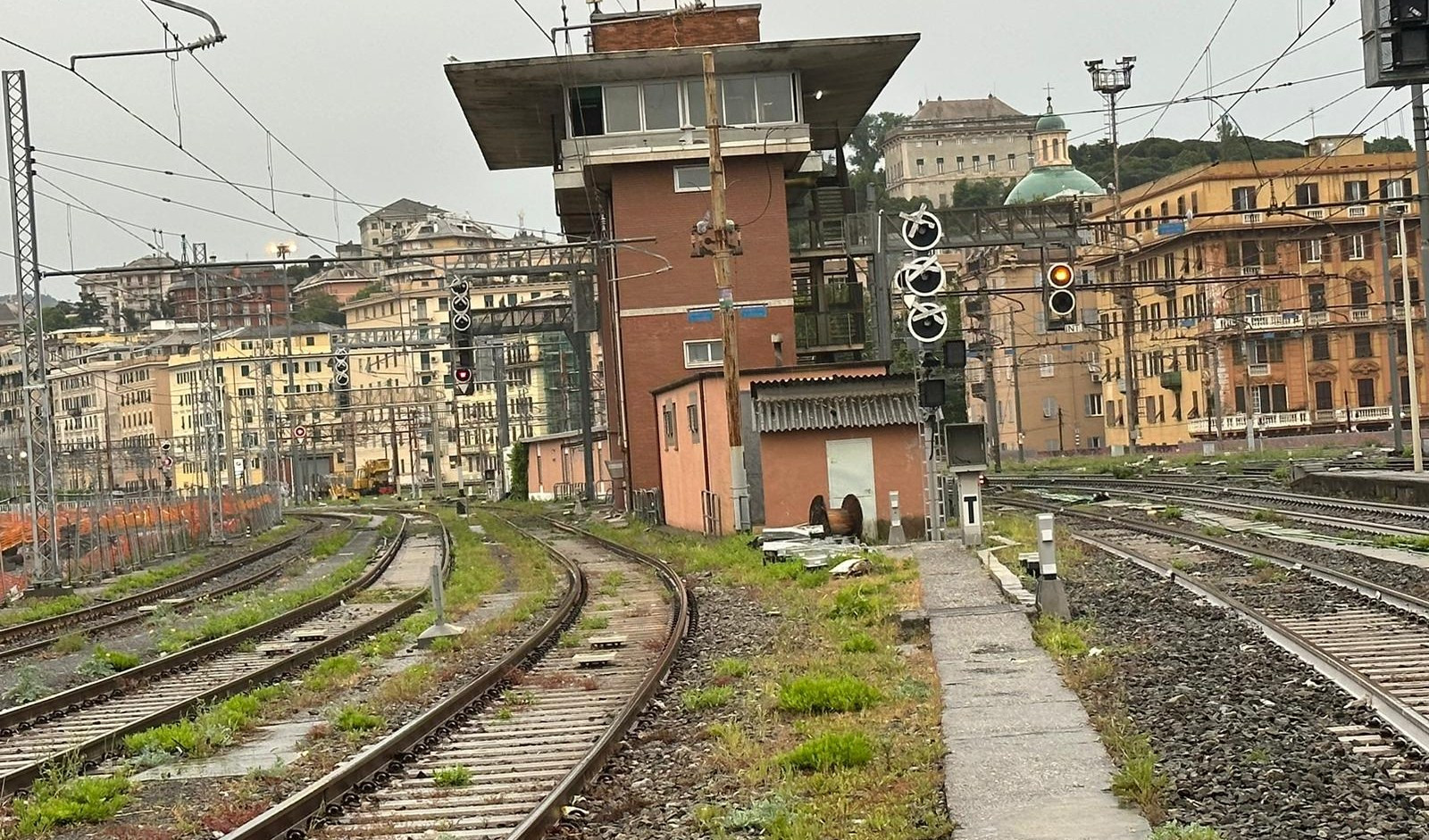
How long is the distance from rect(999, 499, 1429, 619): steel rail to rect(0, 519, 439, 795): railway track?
11841mm

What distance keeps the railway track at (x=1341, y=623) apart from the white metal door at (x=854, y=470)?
6.66 meters

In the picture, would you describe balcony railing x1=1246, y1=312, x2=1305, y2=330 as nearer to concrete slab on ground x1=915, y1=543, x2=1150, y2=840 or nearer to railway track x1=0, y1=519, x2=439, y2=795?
railway track x1=0, y1=519, x2=439, y2=795

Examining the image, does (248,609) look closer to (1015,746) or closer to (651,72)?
(1015,746)

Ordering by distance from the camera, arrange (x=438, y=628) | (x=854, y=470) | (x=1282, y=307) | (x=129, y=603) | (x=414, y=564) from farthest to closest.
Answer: (x=1282, y=307)
(x=414, y=564)
(x=854, y=470)
(x=129, y=603)
(x=438, y=628)

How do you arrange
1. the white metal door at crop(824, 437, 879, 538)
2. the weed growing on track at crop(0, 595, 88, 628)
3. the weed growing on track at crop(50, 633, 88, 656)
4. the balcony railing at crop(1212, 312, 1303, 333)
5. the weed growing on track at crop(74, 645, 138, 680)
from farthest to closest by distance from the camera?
the balcony railing at crop(1212, 312, 1303, 333) < the white metal door at crop(824, 437, 879, 538) < the weed growing on track at crop(0, 595, 88, 628) < the weed growing on track at crop(50, 633, 88, 656) < the weed growing on track at crop(74, 645, 138, 680)

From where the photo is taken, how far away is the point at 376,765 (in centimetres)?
1211

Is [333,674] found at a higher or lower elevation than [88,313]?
lower

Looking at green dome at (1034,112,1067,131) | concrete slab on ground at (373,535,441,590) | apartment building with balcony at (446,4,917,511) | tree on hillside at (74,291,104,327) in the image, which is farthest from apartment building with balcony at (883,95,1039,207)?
concrete slab on ground at (373,535,441,590)

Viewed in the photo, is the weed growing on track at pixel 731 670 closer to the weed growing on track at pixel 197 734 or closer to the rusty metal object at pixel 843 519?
the weed growing on track at pixel 197 734

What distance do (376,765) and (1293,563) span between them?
15325 millimetres

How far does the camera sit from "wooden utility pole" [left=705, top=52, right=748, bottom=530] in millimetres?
33344

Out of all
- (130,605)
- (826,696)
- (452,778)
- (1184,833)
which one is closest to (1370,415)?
(130,605)

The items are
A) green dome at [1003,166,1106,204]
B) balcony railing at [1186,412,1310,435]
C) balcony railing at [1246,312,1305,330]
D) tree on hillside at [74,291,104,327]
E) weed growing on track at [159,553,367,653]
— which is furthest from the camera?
tree on hillside at [74,291,104,327]

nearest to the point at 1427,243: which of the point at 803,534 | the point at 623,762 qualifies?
the point at 803,534
